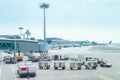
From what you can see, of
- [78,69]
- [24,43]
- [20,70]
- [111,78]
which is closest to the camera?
[111,78]

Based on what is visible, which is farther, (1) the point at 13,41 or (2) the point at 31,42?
(2) the point at 31,42

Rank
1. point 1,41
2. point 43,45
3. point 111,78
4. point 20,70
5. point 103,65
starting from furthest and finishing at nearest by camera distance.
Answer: point 43,45 → point 1,41 → point 103,65 → point 20,70 → point 111,78

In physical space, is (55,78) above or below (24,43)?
below

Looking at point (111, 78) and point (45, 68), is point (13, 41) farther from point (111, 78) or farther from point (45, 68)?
point (111, 78)

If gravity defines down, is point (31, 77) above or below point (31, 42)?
below

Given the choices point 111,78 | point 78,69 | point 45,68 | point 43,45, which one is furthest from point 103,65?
point 43,45

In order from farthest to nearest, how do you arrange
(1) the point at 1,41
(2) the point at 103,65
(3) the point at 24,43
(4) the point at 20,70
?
(3) the point at 24,43 → (1) the point at 1,41 → (2) the point at 103,65 → (4) the point at 20,70

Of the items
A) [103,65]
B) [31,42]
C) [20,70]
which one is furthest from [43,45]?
[20,70]

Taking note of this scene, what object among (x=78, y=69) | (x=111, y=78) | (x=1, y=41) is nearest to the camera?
(x=111, y=78)

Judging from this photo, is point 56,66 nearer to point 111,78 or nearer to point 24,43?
point 111,78

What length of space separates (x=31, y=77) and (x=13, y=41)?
5459 cm

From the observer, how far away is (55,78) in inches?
2507

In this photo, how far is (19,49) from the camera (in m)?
123

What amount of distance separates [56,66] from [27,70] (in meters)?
20.3
